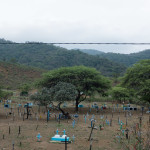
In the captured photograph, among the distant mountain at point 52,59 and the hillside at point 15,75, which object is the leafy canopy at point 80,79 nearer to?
the hillside at point 15,75

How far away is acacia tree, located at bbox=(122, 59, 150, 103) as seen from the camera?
1070 inches

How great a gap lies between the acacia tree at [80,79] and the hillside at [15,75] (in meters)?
34.5

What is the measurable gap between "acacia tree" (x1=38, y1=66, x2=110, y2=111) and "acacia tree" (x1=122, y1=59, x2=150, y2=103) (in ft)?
14.5

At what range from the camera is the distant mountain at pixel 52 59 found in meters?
106

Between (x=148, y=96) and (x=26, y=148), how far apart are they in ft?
68.8

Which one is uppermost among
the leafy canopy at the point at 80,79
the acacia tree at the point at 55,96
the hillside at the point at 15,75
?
the leafy canopy at the point at 80,79

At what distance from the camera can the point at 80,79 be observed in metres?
28.0

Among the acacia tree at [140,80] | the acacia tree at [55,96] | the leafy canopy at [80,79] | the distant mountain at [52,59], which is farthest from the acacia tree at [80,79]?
the distant mountain at [52,59]

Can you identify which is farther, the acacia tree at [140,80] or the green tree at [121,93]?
the green tree at [121,93]

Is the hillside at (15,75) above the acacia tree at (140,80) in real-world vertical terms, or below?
below

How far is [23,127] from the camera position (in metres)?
17.2

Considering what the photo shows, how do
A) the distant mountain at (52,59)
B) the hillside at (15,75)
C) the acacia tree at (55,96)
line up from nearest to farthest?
the acacia tree at (55,96), the hillside at (15,75), the distant mountain at (52,59)

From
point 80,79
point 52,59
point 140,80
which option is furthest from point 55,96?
point 52,59

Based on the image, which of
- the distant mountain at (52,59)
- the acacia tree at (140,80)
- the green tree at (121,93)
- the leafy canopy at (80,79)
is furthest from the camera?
the distant mountain at (52,59)
